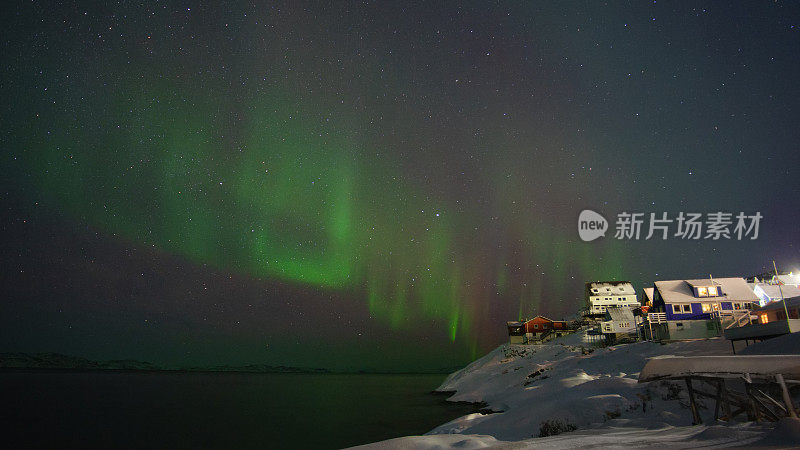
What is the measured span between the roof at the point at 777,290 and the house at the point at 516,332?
46299 mm

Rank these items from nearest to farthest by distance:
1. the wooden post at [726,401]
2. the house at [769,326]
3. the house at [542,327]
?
the wooden post at [726,401] < the house at [769,326] < the house at [542,327]

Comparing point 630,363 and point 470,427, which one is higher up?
point 630,363

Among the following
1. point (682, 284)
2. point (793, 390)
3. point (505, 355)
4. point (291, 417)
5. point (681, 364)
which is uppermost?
point (682, 284)

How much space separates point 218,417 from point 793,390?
60202mm

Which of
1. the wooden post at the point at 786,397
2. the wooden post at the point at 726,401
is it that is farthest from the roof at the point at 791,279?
the wooden post at the point at 786,397

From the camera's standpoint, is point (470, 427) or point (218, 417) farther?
point (218, 417)

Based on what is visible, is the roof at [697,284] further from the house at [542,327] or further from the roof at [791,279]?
the house at [542,327]

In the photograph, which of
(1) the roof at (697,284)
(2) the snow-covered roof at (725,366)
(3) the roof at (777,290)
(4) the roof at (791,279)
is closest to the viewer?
(2) the snow-covered roof at (725,366)

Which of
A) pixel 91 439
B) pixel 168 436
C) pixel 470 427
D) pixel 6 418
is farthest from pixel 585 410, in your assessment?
pixel 6 418

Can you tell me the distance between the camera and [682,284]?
58812 mm

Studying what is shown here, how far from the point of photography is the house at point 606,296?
89562 millimetres

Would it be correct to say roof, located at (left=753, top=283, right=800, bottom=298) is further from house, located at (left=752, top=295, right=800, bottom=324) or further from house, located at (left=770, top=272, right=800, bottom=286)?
house, located at (left=752, top=295, right=800, bottom=324)

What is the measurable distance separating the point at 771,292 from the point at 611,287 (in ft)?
127

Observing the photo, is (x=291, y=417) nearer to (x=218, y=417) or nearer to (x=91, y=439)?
(x=218, y=417)
